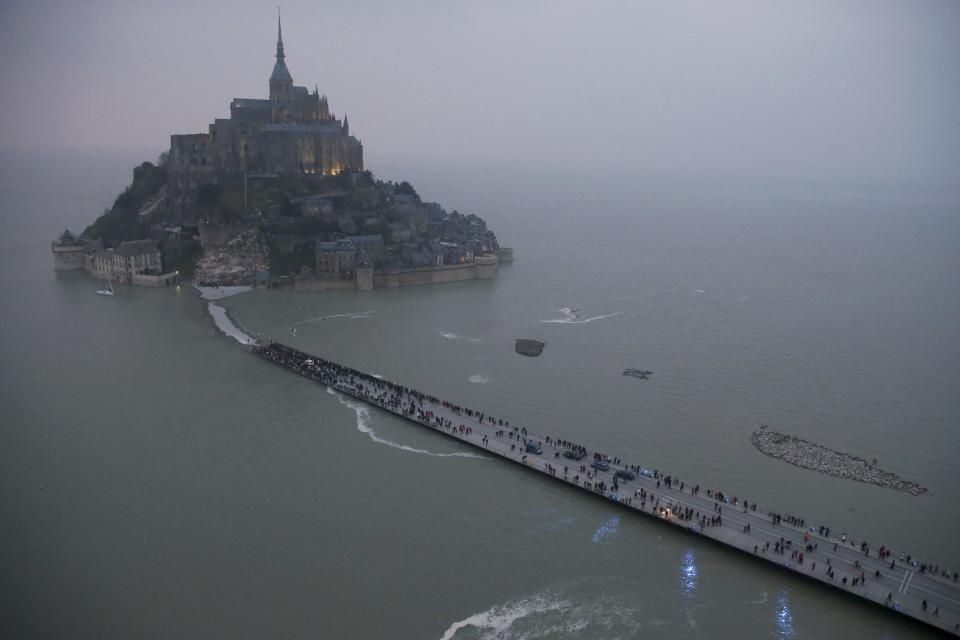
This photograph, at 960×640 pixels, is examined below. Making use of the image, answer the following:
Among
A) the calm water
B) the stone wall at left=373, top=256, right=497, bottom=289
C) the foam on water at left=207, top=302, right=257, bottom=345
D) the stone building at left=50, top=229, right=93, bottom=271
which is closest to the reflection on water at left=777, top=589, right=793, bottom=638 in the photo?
the calm water

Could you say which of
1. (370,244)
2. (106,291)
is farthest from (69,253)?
(370,244)

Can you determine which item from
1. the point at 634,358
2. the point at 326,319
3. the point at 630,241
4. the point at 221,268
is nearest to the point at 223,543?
the point at 634,358

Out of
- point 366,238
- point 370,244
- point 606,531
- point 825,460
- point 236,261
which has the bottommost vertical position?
Answer: point 606,531

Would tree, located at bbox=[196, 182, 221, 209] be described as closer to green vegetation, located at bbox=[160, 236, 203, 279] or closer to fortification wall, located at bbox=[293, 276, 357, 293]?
green vegetation, located at bbox=[160, 236, 203, 279]

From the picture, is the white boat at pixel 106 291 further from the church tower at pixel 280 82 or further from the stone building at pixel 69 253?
the church tower at pixel 280 82

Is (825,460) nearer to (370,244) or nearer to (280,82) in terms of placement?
(370,244)

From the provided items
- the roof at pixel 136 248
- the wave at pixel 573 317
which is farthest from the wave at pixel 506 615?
the roof at pixel 136 248

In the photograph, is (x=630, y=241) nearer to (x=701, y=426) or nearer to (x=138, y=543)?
(x=701, y=426)
